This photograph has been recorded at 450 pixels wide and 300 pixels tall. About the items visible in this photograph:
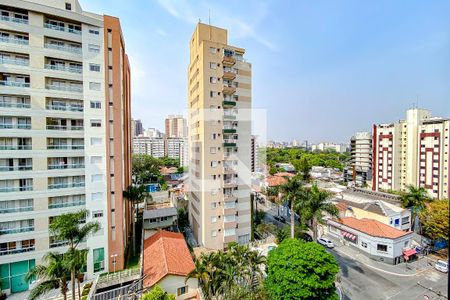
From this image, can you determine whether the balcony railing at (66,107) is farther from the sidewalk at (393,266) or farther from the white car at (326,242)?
the sidewalk at (393,266)

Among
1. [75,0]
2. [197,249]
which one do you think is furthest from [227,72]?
[197,249]

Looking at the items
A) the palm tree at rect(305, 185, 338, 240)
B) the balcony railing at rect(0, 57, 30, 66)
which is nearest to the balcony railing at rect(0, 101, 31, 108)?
the balcony railing at rect(0, 57, 30, 66)

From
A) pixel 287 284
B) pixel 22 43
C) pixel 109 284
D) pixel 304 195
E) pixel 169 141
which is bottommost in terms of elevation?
pixel 109 284

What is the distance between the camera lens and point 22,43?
17781 mm

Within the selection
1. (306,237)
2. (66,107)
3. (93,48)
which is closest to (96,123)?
(66,107)

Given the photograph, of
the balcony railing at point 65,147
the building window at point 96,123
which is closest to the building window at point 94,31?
the building window at point 96,123

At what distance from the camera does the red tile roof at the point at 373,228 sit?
77.1 ft

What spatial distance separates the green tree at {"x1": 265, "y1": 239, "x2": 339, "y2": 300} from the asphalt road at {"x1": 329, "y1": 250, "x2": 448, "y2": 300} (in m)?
5.83

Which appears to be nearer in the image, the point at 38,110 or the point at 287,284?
the point at 287,284

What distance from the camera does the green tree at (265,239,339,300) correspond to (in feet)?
46.0

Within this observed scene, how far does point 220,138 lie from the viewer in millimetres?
24156

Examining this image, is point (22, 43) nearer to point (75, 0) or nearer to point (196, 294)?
point (75, 0)

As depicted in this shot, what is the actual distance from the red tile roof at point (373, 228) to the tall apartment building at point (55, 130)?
2636cm

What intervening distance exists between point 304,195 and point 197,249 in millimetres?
12790
